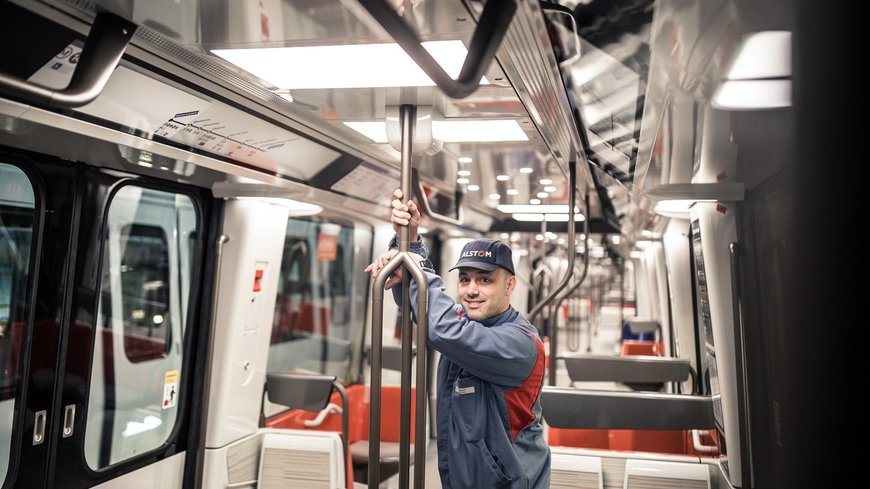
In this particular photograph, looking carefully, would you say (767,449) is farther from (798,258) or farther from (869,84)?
(869,84)

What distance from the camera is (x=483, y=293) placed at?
7.56 ft

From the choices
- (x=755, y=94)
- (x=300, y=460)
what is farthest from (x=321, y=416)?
(x=755, y=94)

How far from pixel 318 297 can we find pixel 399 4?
502cm

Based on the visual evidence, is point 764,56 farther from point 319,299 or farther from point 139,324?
point 319,299

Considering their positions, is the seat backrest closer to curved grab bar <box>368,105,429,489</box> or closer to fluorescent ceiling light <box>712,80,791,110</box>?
curved grab bar <box>368,105,429,489</box>

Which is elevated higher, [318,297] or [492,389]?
[318,297]

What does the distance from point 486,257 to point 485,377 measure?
44cm

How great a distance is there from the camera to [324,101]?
6.94 ft

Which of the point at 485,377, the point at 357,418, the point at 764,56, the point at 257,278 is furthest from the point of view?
the point at 357,418

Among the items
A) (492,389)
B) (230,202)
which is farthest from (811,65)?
(230,202)

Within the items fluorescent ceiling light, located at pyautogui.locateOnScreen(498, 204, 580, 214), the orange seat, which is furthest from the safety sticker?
fluorescent ceiling light, located at pyautogui.locateOnScreen(498, 204, 580, 214)

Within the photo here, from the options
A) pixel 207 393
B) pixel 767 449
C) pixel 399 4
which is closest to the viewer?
pixel 399 4

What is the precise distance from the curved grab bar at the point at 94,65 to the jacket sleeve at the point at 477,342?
102cm

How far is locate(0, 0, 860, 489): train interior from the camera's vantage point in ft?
5.00
